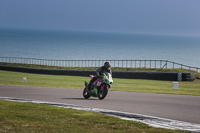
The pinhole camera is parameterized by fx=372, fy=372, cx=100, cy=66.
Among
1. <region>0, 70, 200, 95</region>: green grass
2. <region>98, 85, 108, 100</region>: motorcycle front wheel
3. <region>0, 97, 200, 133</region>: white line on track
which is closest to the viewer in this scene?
<region>0, 97, 200, 133</region>: white line on track

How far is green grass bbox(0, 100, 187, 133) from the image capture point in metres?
8.73

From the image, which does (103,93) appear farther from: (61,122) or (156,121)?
(61,122)

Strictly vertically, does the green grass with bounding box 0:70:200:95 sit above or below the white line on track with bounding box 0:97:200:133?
above

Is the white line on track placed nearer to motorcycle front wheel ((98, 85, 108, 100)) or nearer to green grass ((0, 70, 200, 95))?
motorcycle front wheel ((98, 85, 108, 100))

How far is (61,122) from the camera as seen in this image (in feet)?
31.4

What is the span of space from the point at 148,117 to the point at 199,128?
1.75 metres

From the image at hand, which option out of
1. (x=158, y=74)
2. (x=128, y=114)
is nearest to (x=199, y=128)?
(x=128, y=114)

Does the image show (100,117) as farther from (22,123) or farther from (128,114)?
(22,123)

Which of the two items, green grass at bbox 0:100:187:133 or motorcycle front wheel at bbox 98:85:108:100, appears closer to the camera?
green grass at bbox 0:100:187:133

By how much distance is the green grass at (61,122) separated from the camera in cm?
873

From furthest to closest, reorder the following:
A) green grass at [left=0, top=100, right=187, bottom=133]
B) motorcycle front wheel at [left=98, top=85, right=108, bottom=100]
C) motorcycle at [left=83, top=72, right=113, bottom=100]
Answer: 1. motorcycle front wheel at [left=98, top=85, right=108, bottom=100]
2. motorcycle at [left=83, top=72, right=113, bottom=100]
3. green grass at [left=0, top=100, right=187, bottom=133]

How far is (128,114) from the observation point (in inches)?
432

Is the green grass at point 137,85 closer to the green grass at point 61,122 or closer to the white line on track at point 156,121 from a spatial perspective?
the white line on track at point 156,121

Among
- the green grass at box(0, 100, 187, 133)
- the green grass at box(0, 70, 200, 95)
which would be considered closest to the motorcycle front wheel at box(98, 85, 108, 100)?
the green grass at box(0, 100, 187, 133)
